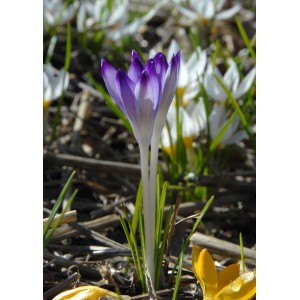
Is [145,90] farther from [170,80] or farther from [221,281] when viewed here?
[221,281]

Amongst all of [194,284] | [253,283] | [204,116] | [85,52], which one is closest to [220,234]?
[204,116]

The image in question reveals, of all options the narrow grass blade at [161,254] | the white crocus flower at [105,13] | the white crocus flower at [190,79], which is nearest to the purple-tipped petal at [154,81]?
the narrow grass blade at [161,254]

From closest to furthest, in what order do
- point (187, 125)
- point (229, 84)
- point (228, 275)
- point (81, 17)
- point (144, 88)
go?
1. point (144, 88)
2. point (228, 275)
3. point (187, 125)
4. point (229, 84)
5. point (81, 17)

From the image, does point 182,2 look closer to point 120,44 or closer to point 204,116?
point 120,44

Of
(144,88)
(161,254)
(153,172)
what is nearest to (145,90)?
(144,88)

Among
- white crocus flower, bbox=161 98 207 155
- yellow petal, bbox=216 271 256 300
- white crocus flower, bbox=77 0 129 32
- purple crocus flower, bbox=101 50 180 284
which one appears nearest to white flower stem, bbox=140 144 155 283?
purple crocus flower, bbox=101 50 180 284

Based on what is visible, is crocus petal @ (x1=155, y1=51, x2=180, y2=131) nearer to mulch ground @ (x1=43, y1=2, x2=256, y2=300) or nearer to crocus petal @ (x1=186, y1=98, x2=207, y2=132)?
mulch ground @ (x1=43, y1=2, x2=256, y2=300)
